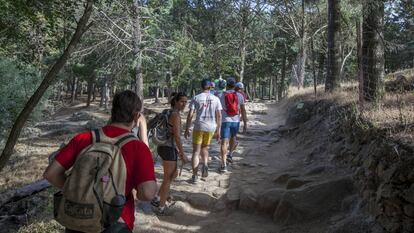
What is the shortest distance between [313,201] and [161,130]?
2559mm

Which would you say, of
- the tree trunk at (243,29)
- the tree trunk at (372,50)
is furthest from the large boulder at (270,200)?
the tree trunk at (243,29)

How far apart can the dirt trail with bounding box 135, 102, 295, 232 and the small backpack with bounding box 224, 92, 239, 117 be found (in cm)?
138

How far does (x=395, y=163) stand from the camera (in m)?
4.49

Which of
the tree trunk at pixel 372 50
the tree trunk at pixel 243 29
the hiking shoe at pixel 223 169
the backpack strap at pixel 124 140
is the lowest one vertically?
the hiking shoe at pixel 223 169

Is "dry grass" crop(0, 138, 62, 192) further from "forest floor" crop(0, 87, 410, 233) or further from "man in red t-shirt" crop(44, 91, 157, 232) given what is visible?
"man in red t-shirt" crop(44, 91, 157, 232)

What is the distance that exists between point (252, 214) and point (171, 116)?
2.25m

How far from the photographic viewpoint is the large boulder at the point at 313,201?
5965 mm

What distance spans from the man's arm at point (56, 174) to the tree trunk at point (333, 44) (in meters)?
11.3

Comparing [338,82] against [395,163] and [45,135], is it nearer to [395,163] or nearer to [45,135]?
[395,163]

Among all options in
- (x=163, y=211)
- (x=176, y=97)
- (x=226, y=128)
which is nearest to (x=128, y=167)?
(x=176, y=97)

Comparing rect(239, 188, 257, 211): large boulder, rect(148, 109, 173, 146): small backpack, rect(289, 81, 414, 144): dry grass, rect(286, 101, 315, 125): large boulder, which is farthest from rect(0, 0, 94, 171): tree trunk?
rect(286, 101, 315, 125): large boulder

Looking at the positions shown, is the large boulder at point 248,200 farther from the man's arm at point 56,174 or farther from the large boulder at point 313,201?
the man's arm at point 56,174

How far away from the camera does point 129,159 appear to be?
9.00 feet

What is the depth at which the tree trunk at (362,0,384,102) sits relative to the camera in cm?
821
